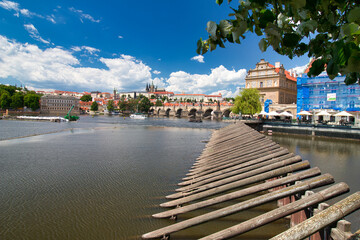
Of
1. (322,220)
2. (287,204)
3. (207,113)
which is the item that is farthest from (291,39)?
(207,113)

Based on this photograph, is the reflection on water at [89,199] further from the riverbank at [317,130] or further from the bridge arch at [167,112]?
the bridge arch at [167,112]


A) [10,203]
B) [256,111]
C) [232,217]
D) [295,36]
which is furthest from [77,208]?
[256,111]

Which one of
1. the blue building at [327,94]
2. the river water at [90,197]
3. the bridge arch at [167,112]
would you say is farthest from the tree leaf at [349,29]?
the bridge arch at [167,112]

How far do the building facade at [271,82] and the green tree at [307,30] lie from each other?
64.2 meters

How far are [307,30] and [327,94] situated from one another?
159 ft

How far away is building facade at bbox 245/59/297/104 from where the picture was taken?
61.2 metres

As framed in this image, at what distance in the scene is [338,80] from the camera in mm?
40844

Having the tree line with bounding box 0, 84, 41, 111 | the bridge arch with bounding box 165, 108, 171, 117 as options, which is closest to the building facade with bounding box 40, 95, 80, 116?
the tree line with bounding box 0, 84, 41, 111

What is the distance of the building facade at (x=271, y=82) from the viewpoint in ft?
201

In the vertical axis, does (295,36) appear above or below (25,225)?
above

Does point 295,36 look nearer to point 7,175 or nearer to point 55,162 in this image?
point 7,175

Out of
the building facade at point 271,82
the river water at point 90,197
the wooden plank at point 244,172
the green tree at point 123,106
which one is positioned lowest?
the river water at point 90,197

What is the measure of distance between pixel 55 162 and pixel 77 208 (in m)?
7.42

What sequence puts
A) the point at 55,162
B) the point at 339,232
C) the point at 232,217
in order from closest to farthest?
the point at 339,232 → the point at 232,217 → the point at 55,162
